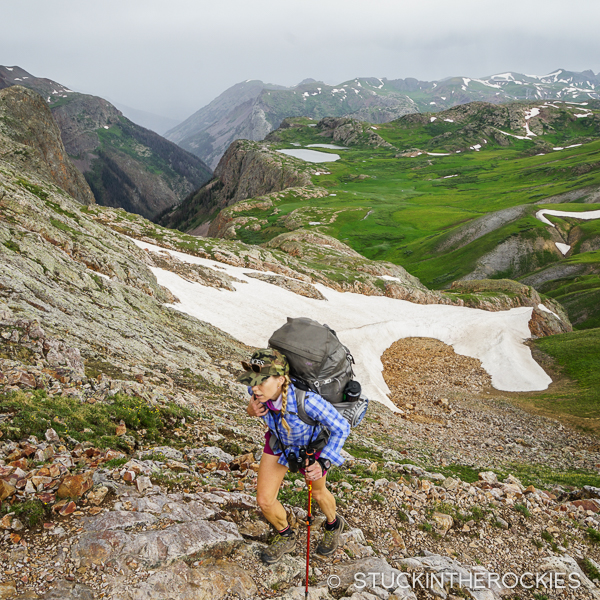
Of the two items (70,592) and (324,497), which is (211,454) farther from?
(70,592)

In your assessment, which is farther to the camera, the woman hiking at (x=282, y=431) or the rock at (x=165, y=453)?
the rock at (x=165, y=453)

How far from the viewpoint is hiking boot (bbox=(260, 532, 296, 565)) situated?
21.5 feet

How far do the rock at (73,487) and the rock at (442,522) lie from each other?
793cm

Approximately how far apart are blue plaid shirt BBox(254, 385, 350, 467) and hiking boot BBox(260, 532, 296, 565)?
186cm

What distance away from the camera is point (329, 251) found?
79438 mm

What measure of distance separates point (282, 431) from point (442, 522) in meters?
5.81

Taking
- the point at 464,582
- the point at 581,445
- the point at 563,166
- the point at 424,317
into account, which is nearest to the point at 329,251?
the point at 424,317

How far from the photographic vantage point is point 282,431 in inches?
245

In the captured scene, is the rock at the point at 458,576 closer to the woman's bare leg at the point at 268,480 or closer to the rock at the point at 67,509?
the woman's bare leg at the point at 268,480

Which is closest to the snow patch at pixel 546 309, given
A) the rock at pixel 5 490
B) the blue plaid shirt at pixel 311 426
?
the blue plaid shirt at pixel 311 426

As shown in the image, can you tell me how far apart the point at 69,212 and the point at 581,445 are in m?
41.3

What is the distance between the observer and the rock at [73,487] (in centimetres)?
648

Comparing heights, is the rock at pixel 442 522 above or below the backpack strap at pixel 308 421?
below

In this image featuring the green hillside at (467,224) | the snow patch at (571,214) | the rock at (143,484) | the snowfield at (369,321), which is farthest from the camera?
the snow patch at (571,214)
